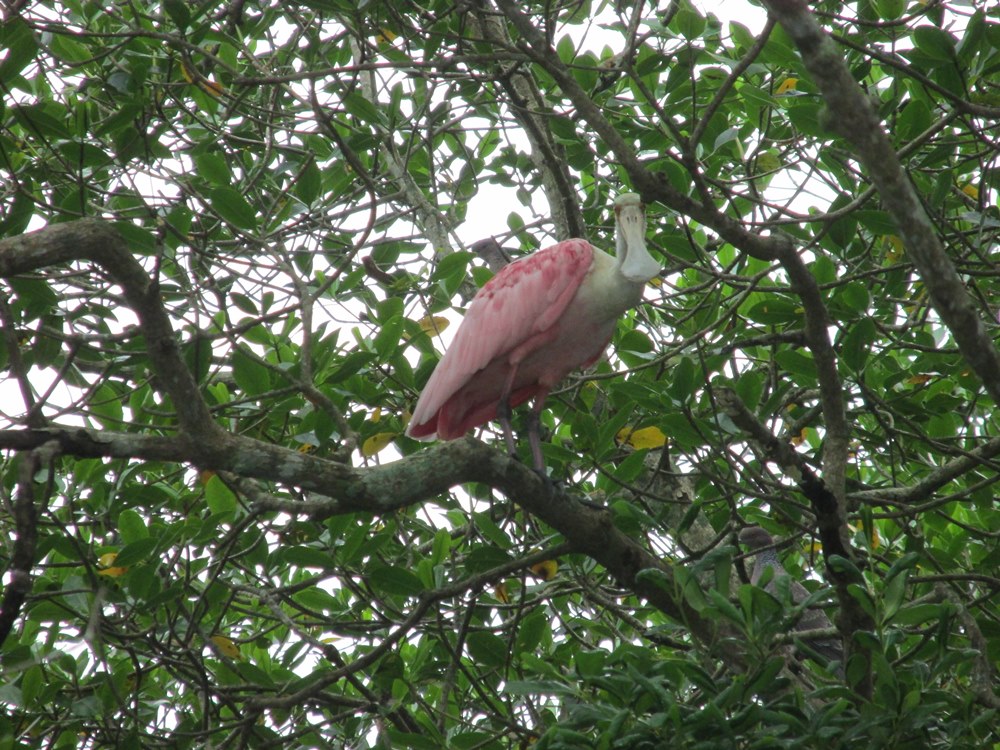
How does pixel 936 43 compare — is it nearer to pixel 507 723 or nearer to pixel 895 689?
pixel 895 689

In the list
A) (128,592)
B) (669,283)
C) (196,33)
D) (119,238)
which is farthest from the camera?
(669,283)

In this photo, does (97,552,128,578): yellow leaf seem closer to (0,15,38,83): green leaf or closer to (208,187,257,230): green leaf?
(208,187,257,230): green leaf

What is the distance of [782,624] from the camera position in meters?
2.87

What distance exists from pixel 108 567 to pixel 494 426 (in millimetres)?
2906

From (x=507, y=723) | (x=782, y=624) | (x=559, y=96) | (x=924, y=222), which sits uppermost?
(x=559, y=96)

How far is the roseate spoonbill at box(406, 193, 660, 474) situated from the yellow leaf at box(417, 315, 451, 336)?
240mm

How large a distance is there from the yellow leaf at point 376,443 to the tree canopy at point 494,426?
1cm

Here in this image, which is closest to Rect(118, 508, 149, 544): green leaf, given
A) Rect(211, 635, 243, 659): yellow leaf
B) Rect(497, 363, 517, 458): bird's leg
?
Rect(211, 635, 243, 659): yellow leaf

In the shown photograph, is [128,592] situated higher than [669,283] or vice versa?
[669,283]

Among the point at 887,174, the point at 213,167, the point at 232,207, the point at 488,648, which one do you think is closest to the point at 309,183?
the point at 213,167

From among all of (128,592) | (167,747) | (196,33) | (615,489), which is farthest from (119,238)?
(615,489)

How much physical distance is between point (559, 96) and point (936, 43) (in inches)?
103

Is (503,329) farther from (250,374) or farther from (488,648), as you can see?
(488,648)

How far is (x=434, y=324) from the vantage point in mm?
5711
